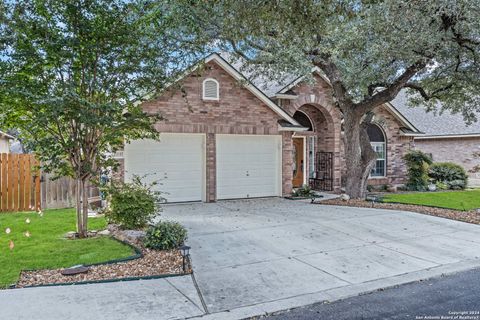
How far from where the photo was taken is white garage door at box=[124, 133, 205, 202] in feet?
41.9

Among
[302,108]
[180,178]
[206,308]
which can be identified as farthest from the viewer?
[302,108]

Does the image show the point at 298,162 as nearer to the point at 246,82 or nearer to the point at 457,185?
the point at 246,82

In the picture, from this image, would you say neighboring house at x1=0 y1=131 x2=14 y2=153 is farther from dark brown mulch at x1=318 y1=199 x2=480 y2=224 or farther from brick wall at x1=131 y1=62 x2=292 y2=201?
dark brown mulch at x1=318 y1=199 x2=480 y2=224

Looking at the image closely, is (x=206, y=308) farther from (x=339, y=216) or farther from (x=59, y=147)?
(x=339, y=216)

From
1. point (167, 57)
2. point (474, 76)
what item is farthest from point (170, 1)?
point (474, 76)

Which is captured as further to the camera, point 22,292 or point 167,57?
point 167,57

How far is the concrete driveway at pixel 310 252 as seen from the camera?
5.45m

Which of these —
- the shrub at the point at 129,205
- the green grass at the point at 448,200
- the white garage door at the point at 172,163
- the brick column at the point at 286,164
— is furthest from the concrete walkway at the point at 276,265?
the brick column at the point at 286,164

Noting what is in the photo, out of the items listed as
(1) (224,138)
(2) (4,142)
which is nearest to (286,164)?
(1) (224,138)

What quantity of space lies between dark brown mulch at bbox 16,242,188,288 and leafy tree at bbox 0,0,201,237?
2361 mm

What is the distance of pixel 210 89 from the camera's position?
13727 millimetres

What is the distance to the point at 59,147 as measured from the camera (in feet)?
25.8

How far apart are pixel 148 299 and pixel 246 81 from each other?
32.4ft

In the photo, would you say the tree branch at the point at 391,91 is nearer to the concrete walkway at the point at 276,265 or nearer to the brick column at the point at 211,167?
the concrete walkway at the point at 276,265
